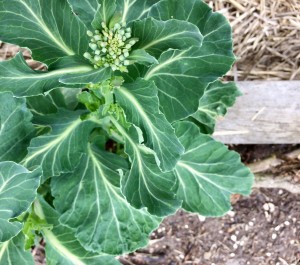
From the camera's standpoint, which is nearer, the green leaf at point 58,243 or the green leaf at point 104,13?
the green leaf at point 104,13

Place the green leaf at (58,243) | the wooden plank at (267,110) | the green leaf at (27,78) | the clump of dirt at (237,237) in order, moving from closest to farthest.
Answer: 1. the green leaf at (27,78)
2. the green leaf at (58,243)
3. the wooden plank at (267,110)
4. the clump of dirt at (237,237)

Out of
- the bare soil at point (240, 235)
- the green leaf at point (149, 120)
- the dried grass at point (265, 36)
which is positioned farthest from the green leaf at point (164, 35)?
the bare soil at point (240, 235)

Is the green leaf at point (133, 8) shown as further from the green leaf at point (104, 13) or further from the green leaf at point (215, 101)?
the green leaf at point (215, 101)

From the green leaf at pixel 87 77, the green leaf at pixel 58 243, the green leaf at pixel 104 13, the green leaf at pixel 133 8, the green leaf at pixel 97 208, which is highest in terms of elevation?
the green leaf at pixel 104 13

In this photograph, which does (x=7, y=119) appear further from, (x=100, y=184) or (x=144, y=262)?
(x=144, y=262)

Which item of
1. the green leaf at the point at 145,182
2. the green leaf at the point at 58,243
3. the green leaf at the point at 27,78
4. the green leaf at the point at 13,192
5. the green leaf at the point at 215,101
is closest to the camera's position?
the green leaf at the point at 27,78

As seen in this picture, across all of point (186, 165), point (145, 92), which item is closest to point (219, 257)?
point (186, 165)

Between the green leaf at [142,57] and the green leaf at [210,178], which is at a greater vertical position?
the green leaf at [142,57]
